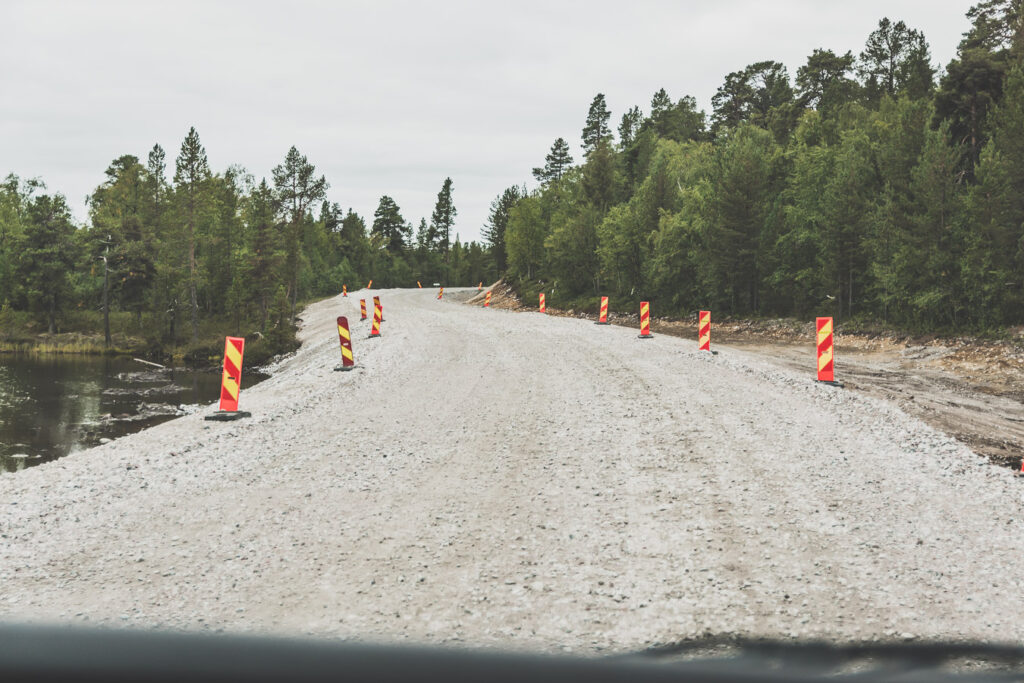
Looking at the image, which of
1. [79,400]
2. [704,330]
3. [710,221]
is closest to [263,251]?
[79,400]

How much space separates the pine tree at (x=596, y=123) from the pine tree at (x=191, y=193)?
43.3 m

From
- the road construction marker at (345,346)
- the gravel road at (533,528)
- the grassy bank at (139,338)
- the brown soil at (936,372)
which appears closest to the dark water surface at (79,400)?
the grassy bank at (139,338)

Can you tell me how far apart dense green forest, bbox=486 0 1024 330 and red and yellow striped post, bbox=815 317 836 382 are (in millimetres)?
12862

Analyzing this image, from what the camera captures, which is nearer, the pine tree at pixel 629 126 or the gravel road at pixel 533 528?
the gravel road at pixel 533 528

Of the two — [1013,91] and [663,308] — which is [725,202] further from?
[1013,91]

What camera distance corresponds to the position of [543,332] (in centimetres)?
2177

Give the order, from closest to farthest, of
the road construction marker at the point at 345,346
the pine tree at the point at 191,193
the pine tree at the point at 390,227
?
the road construction marker at the point at 345,346
the pine tree at the point at 191,193
the pine tree at the point at 390,227

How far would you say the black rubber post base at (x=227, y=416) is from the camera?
1051 centimetres

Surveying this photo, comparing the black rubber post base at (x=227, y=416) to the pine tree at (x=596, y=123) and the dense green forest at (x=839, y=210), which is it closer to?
the dense green forest at (x=839, y=210)

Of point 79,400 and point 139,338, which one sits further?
point 139,338

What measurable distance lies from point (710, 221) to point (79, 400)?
31.7 m

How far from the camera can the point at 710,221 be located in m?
36.8

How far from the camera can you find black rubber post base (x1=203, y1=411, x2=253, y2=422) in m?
10.5

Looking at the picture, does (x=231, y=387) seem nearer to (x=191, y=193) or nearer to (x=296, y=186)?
(x=191, y=193)
